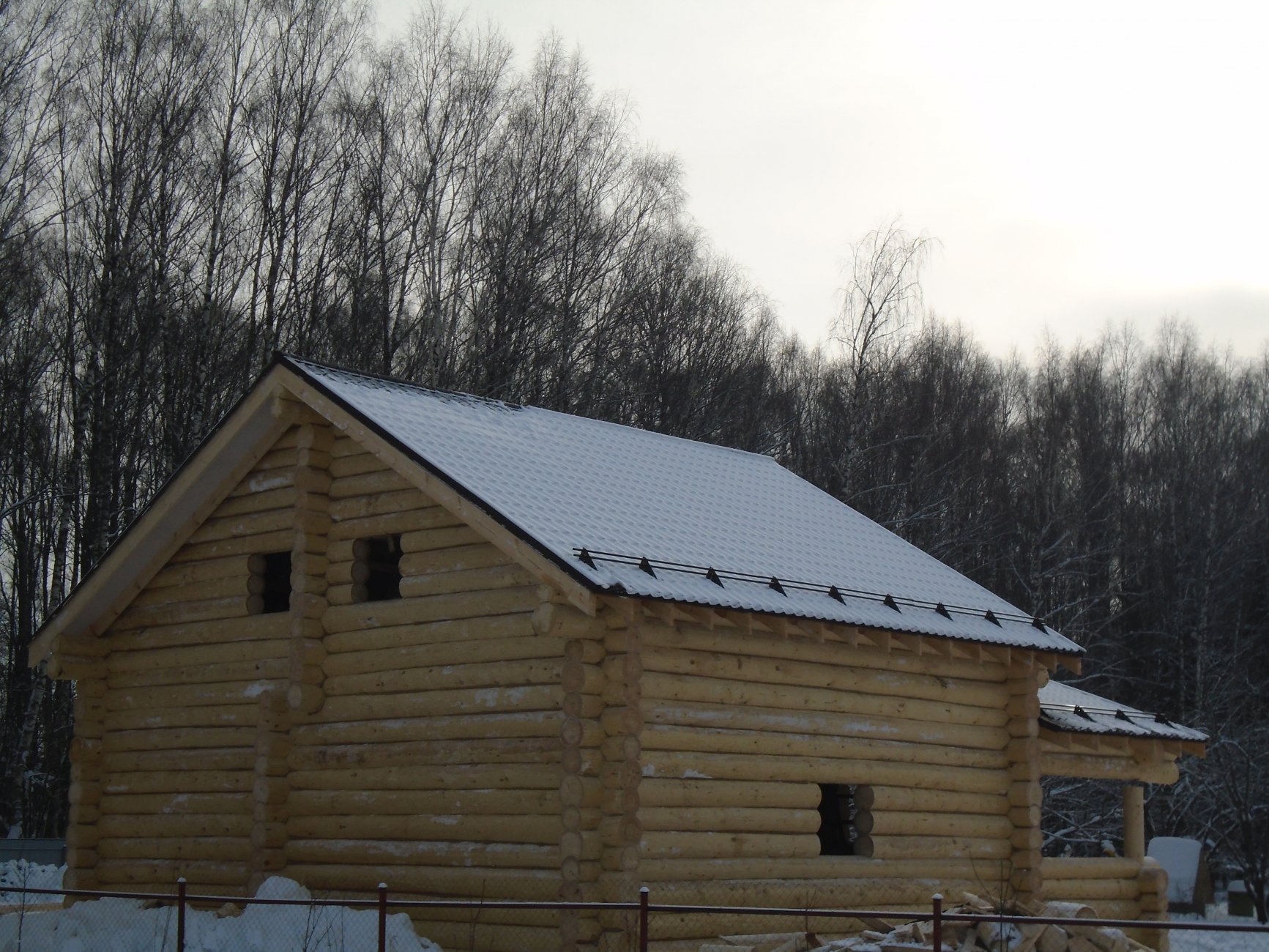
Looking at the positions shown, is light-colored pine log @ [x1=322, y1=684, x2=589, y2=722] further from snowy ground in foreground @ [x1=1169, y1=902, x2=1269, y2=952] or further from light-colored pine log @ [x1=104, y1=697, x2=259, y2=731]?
snowy ground in foreground @ [x1=1169, y1=902, x2=1269, y2=952]

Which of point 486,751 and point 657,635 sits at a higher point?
point 657,635

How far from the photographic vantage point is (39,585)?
3491 cm

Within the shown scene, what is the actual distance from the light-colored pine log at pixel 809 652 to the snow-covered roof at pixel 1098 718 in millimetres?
1468

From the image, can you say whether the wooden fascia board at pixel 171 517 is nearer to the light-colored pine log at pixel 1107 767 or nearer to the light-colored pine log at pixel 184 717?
the light-colored pine log at pixel 184 717

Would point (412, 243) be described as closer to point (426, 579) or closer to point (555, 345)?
point (555, 345)

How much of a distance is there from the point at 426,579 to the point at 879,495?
2539 centimetres

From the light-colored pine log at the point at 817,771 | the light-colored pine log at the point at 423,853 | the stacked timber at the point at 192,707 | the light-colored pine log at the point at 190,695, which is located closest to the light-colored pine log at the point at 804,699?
the light-colored pine log at the point at 817,771

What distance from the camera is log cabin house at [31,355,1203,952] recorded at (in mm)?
13898

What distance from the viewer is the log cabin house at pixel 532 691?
13.9 meters

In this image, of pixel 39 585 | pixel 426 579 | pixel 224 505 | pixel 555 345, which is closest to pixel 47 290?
pixel 39 585

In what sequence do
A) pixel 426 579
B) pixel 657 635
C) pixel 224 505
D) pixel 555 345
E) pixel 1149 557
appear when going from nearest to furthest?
1. pixel 657 635
2. pixel 426 579
3. pixel 224 505
4. pixel 555 345
5. pixel 1149 557

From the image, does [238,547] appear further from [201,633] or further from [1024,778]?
[1024,778]

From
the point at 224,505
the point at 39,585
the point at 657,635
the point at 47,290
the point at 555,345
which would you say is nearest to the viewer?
the point at 657,635

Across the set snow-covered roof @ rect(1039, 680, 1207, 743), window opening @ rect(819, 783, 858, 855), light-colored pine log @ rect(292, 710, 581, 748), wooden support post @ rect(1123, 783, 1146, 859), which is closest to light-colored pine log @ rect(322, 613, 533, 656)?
light-colored pine log @ rect(292, 710, 581, 748)
